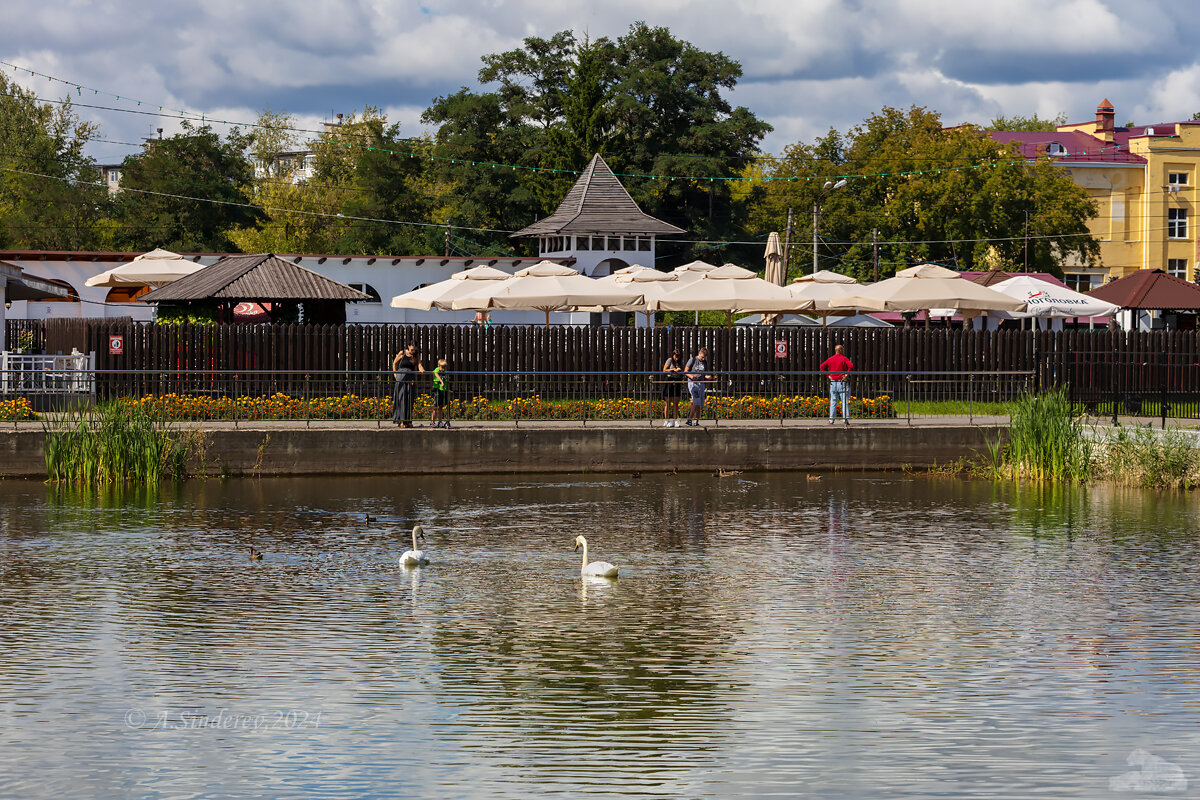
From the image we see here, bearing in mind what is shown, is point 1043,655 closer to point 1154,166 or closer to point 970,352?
point 970,352

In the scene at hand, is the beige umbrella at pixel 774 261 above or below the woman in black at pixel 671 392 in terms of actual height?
above

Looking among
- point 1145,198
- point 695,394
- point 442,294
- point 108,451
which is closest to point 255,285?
point 442,294

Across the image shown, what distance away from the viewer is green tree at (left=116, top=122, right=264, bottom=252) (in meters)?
68.4

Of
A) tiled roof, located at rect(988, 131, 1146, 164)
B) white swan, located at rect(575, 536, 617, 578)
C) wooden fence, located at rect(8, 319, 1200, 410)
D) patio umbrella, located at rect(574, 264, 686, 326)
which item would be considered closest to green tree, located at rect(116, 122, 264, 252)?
patio umbrella, located at rect(574, 264, 686, 326)

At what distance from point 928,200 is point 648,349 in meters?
41.8

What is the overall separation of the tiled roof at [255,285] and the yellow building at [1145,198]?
6874cm

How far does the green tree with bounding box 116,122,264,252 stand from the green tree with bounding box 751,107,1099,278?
88.4 feet

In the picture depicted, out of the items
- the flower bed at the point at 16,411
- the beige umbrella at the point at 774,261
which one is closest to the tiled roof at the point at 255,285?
the flower bed at the point at 16,411

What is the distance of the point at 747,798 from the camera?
25.5ft

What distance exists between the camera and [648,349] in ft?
107

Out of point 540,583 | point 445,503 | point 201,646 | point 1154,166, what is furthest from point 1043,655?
point 1154,166

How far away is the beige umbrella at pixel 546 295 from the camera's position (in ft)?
107

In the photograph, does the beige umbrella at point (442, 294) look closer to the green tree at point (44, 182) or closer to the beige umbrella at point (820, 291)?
the beige umbrella at point (820, 291)

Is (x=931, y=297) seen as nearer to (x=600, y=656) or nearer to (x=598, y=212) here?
(x=600, y=656)
